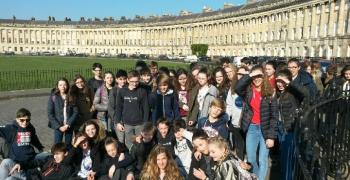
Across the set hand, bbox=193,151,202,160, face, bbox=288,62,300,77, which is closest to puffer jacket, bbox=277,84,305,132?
face, bbox=288,62,300,77

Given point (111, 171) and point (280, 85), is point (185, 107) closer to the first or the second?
point (280, 85)

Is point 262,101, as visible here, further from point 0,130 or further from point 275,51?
point 275,51

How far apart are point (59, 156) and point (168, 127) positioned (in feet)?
6.39

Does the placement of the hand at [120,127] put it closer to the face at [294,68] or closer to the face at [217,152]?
the face at [217,152]

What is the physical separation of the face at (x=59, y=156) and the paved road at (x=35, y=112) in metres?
3.74

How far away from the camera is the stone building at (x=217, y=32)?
180ft

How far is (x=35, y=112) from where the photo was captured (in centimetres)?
1605

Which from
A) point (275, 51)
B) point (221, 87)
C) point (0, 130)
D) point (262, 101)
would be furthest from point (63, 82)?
point (275, 51)

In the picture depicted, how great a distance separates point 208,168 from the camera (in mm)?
5895

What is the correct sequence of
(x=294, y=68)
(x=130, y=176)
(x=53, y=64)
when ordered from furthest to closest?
(x=53, y=64) < (x=294, y=68) < (x=130, y=176)

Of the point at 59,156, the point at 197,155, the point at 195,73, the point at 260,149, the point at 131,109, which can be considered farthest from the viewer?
the point at 195,73

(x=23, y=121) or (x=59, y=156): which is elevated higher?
(x=23, y=121)

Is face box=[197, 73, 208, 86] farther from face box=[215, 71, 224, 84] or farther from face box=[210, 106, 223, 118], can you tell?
face box=[210, 106, 223, 118]

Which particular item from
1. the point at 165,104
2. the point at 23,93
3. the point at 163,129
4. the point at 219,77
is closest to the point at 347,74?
the point at 219,77
